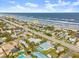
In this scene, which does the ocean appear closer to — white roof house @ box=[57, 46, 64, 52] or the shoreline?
the shoreline

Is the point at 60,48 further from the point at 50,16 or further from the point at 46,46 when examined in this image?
the point at 50,16

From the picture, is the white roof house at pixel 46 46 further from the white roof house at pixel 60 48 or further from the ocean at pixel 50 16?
the ocean at pixel 50 16

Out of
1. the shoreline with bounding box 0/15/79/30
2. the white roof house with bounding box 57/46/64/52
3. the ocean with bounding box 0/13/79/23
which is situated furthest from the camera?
the ocean with bounding box 0/13/79/23

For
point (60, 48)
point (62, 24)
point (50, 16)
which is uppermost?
point (50, 16)

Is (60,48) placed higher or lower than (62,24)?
lower

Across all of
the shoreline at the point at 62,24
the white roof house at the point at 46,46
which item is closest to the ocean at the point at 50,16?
the shoreline at the point at 62,24

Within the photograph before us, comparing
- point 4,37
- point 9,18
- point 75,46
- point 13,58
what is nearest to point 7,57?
point 13,58

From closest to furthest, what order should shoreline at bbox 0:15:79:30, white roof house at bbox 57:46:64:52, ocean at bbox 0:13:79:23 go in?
white roof house at bbox 57:46:64:52
shoreline at bbox 0:15:79:30
ocean at bbox 0:13:79:23

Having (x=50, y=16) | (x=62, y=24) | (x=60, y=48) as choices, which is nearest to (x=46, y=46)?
(x=60, y=48)

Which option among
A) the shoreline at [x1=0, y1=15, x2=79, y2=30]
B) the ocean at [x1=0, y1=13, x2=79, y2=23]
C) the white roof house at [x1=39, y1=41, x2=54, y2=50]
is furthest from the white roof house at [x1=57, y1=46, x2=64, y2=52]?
the ocean at [x1=0, y1=13, x2=79, y2=23]

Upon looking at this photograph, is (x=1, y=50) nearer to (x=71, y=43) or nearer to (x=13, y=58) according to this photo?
(x=13, y=58)

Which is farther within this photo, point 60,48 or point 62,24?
point 62,24
